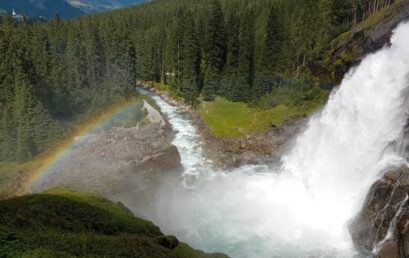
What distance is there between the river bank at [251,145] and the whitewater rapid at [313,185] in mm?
1963

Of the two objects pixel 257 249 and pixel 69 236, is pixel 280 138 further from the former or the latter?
pixel 69 236

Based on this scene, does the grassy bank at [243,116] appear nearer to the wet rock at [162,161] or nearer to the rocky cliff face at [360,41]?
the rocky cliff face at [360,41]

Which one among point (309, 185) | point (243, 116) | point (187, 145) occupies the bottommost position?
point (187, 145)

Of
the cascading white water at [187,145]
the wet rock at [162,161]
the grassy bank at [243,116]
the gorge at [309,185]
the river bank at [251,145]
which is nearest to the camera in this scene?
the gorge at [309,185]

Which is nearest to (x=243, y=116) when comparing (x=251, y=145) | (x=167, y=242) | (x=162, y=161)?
(x=251, y=145)

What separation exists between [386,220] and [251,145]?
82.7ft

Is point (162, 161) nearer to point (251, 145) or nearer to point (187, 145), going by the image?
point (187, 145)

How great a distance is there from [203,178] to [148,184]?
7.19 m

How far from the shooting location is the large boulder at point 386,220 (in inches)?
1179

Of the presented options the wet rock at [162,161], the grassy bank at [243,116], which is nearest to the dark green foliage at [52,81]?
the wet rock at [162,161]

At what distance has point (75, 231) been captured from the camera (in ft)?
71.7

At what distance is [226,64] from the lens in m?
79.8

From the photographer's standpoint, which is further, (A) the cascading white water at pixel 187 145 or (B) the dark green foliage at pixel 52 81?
(B) the dark green foliage at pixel 52 81

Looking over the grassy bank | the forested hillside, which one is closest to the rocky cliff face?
the forested hillside
